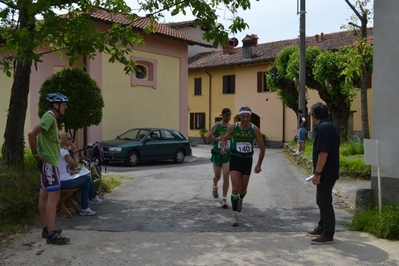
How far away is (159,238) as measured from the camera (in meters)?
6.51

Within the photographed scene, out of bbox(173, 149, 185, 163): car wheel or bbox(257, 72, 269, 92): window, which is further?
bbox(257, 72, 269, 92): window

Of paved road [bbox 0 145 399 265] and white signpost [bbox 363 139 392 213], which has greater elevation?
white signpost [bbox 363 139 392 213]

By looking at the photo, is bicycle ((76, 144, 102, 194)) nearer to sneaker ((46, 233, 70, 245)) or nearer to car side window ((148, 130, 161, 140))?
sneaker ((46, 233, 70, 245))

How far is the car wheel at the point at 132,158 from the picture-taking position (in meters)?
17.1

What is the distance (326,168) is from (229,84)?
3096 cm

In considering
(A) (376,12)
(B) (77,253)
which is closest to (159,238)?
(B) (77,253)

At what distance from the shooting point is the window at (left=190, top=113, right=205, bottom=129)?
1523 inches

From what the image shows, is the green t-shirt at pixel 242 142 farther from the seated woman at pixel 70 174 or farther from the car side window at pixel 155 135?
the car side window at pixel 155 135

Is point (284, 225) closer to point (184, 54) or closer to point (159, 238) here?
point (159, 238)

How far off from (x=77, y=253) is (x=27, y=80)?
471 centimetres

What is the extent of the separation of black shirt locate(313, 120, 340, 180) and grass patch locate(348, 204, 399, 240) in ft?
3.30

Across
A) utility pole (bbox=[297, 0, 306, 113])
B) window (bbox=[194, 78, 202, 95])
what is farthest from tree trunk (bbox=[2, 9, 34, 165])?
window (bbox=[194, 78, 202, 95])

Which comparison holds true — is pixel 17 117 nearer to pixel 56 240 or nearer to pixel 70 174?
pixel 70 174

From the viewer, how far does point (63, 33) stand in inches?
313
